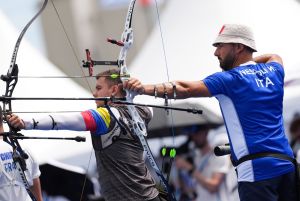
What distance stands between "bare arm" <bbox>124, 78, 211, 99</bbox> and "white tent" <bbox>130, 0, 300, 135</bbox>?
5951mm

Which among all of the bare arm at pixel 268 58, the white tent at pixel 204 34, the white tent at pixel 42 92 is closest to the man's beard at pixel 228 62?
the bare arm at pixel 268 58

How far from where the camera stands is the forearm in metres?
6.16

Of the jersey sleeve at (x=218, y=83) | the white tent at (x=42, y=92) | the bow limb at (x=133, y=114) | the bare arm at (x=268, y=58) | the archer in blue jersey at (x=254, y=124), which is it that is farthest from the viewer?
the white tent at (x=42, y=92)

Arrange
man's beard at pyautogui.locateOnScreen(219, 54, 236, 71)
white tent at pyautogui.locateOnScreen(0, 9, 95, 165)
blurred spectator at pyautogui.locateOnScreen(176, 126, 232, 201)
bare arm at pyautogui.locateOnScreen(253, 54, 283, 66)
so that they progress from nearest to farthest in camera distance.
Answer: man's beard at pyautogui.locateOnScreen(219, 54, 236, 71) → bare arm at pyautogui.locateOnScreen(253, 54, 283, 66) → blurred spectator at pyautogui.locateOnScreen(176, 126, 232, 201) → white tent at pyautogui.locateOnScreen(0, 9, 95, 165)

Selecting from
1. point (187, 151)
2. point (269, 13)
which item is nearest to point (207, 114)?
point (187, 151)

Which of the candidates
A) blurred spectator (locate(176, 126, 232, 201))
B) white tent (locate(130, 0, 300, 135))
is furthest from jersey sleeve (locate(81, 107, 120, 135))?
white tent (locate(130, 0, 300, 135))

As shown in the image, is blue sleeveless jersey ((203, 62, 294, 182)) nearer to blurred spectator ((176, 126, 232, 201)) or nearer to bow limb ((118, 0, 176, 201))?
bow limb ((118, 0, 176, 201))

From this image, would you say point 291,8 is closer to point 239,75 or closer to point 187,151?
point 187,151

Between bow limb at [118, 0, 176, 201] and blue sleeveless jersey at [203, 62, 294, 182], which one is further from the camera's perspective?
bow limb at [118, 0, 176, 201]

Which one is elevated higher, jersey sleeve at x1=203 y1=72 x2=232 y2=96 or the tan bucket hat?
the tan bucket hat

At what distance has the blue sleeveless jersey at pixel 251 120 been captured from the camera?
645 cm

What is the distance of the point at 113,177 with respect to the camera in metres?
7.20

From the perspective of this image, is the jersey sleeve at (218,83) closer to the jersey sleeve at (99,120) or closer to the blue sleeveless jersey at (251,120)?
the blue sleeveless jersey at (251,120)

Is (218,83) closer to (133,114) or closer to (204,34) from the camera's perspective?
(133,114)
